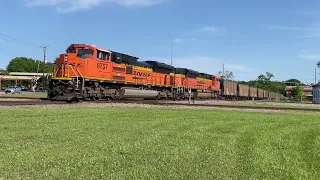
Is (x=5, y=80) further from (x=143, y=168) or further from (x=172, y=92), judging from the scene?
(x=143, y=168)

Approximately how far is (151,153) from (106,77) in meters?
19.0

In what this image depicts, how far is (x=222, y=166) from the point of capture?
573 centimetres

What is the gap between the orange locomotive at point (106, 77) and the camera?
22.3 metres

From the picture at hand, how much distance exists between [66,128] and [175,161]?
443 cm

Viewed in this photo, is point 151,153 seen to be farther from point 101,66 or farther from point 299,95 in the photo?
point 299,95

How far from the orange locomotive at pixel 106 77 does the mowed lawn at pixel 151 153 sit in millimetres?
12555

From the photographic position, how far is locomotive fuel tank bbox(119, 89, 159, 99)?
1089 inches

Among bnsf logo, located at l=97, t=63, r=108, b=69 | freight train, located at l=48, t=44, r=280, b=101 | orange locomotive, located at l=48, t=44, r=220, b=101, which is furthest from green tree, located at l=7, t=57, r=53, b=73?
bnsf logo, located at l=97, t=63, r=108, b=69

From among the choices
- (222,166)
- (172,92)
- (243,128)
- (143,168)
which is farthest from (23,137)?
(172,92)

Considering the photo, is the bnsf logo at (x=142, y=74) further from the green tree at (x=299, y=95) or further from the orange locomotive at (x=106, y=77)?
the green tree at (x=299, y=95)

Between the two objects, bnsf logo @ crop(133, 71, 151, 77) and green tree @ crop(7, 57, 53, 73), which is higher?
green tree @ crop(7, 57, 53, 73)

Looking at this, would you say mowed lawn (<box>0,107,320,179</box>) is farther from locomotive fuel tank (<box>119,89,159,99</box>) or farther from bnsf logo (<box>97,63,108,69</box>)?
locomotive fuel tank (<box>119,89,159,99</box>)

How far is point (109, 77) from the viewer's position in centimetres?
2545

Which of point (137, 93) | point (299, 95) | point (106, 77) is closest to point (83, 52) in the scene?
point (106, 77)
